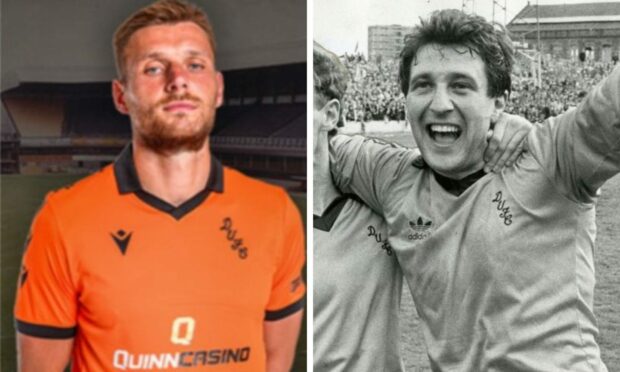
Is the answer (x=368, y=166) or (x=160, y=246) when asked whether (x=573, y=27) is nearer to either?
(x=368, y=166)

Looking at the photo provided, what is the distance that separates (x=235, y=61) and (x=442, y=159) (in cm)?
79

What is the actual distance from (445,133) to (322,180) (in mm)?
473

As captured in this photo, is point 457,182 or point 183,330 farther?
point 457,182

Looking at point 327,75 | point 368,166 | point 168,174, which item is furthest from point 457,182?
point 168,174

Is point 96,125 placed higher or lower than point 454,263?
higher

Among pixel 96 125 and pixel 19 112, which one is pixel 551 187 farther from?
pixel 19 112

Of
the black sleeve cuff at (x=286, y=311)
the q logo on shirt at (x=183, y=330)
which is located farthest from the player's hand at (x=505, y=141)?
the q logo on shirt at (x=183, y=330)

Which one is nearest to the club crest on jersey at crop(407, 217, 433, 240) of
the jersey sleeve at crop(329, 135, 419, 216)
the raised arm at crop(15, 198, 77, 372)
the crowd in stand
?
the jersey sleeve at crop(329, 135, 419, 216)

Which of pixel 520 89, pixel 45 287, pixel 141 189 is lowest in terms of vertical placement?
pixel 45 287

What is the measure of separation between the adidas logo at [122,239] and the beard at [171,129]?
0.98 feet

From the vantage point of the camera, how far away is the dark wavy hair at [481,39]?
3031mm

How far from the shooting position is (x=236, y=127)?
3084 millimetres

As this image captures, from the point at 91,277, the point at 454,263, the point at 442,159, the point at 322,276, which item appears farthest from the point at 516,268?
the point at 91,277

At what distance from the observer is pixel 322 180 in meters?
3.21
